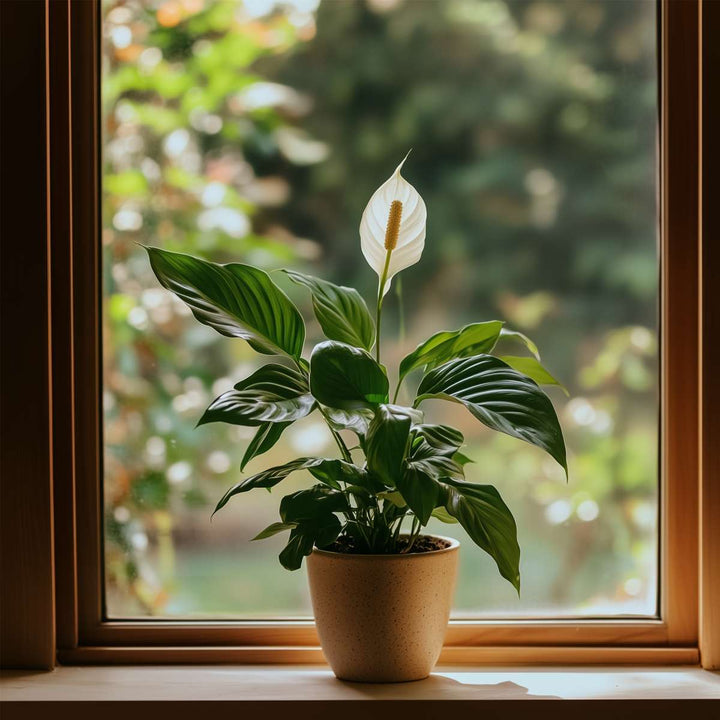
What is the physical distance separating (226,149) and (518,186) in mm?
418

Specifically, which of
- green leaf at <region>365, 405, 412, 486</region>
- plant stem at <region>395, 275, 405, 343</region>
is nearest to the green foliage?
green leaf at <region>365, 405, 412, 486</region>

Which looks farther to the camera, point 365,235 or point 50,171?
point 50,171

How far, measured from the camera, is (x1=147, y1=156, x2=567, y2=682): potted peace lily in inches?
33.9

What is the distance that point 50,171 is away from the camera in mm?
1127

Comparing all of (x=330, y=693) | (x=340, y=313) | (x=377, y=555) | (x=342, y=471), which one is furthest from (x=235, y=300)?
(x=330, y=693)

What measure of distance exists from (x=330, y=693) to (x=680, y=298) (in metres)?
0.69

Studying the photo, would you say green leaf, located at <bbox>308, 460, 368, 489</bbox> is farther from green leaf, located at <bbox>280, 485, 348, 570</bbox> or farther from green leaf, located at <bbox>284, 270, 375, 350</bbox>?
green leaf, located at <bbox>284, 270, 375, 350</bbox>

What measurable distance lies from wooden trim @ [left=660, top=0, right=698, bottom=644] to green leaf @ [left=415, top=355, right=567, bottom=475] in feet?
1.06

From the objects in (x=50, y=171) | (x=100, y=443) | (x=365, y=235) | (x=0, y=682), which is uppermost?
(x=50, y=171)

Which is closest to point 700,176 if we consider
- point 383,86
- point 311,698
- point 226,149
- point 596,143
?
point 596,143

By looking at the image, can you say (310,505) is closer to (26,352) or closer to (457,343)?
(457,343)

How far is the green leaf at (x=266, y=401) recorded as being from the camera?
0.86 metres

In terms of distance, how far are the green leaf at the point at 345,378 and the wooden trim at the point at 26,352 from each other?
43cm

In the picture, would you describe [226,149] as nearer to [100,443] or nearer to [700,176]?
[100,443]
